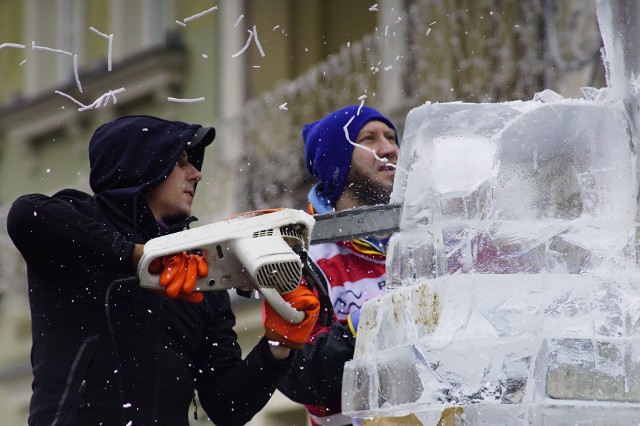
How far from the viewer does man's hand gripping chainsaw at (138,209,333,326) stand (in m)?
3.86

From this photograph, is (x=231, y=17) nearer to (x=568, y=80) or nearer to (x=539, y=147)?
(x=568, y=80)

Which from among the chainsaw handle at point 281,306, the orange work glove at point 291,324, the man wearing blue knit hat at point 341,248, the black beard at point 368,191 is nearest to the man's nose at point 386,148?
the man wearing blue knit hat at point 341,248

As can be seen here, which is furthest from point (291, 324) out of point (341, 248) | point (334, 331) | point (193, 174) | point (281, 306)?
point (341, 248)

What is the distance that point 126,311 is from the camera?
13.2 feet

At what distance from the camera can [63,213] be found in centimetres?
395

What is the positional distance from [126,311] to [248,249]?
352 mm

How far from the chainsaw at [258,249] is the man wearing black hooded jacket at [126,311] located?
62mm

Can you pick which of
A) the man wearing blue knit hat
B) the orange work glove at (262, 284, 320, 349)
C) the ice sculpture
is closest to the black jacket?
the man wearing blue knit hat

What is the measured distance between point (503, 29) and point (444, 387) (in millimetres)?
5303

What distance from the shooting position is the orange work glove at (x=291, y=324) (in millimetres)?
4039

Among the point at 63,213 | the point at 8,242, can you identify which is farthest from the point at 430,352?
the point at 8,242

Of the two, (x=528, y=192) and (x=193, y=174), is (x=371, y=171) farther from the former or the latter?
(x=528, y=192)

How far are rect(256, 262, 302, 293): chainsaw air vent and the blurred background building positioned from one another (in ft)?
8.98

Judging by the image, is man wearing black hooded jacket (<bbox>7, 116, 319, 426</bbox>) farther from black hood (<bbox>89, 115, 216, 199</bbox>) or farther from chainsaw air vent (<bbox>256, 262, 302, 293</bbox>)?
chainsaw air vent (<bbox>256, 262, 302, 293</bbox>)
